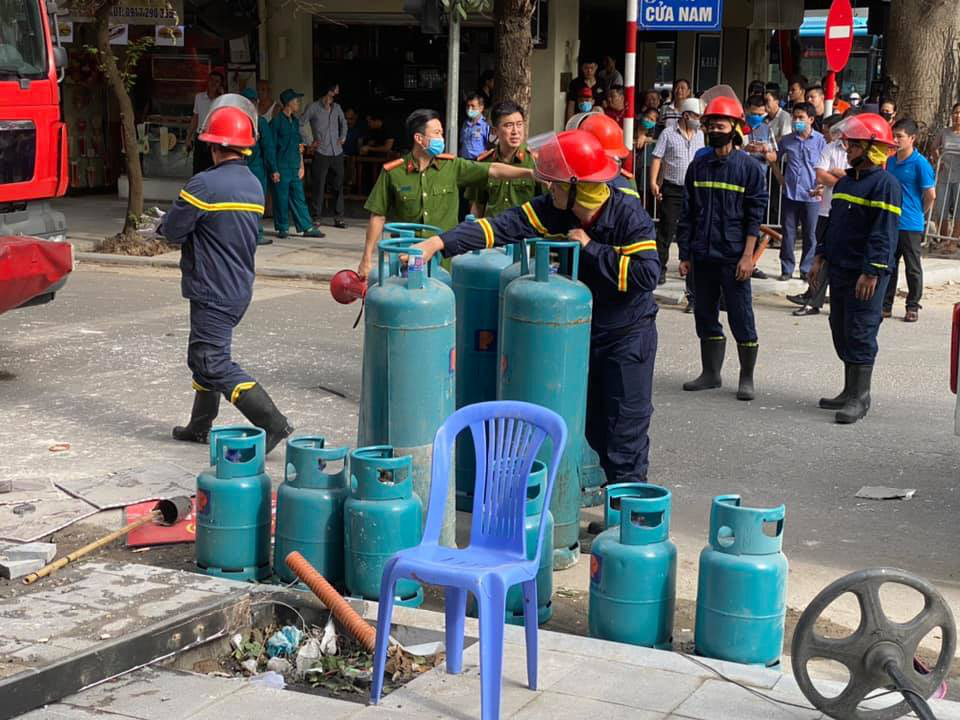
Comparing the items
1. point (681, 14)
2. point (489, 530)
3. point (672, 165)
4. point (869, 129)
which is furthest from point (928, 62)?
point (489, 530)

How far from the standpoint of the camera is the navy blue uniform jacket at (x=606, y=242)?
20.8 feet

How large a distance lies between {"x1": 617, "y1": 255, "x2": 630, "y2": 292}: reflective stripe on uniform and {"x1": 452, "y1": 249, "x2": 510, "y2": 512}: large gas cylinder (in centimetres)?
80

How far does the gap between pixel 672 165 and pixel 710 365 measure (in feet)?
15.7

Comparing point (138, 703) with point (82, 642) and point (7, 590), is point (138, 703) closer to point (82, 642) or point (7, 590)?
point (82, 642)

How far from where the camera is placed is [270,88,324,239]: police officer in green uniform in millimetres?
17203

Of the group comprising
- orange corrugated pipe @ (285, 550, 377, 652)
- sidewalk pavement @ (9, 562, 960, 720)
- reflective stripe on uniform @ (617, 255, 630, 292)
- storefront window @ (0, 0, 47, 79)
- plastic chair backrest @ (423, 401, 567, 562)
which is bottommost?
sidewalk pavement @ (9, 562, 960, 720)

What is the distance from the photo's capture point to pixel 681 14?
1347 centimetres

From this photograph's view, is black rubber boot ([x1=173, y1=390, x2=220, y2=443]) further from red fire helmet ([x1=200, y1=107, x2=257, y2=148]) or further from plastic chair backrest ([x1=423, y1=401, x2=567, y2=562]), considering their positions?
plastic chair backrest ([x1=423, y1=401, x2=567, y2=562])

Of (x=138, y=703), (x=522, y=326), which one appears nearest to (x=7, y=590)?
(x=138, y=703)

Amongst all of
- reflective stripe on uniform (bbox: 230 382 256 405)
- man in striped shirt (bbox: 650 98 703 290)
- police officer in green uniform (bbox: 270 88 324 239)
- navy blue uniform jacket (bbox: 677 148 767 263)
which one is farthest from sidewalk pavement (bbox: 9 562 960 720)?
police officer in green uniform (bbox: 270 88 324 239)

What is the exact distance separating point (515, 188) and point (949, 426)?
312 centimetres

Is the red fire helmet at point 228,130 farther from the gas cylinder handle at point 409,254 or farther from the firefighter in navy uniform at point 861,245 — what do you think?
the firefighter in navy uniform at point 861,245

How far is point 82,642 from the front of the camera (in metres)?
5.00

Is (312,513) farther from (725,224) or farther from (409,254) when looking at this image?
(725,224)
